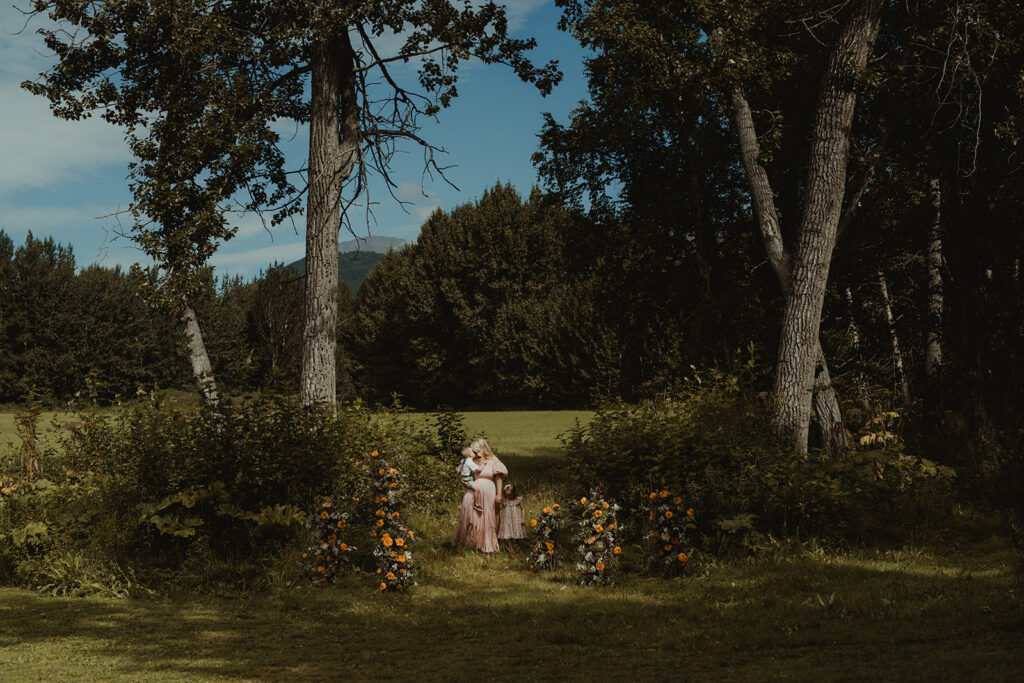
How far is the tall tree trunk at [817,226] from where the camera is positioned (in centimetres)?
1250

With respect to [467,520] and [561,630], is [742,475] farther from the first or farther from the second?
[561,630]

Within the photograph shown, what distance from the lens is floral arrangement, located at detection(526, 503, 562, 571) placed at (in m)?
9.69

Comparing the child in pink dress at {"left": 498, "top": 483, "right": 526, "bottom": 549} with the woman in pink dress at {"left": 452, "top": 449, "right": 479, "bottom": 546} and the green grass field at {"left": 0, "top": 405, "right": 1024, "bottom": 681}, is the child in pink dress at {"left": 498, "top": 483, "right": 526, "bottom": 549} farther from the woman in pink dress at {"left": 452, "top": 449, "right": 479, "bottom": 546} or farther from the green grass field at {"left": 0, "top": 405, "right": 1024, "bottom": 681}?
the green grass field at {"left": 0, "top": 405, "right": 1024, "bottom": 681}

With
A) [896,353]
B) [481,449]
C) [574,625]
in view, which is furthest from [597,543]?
[896,353]

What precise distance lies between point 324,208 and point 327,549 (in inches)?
233

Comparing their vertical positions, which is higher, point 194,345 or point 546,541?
point 194,345

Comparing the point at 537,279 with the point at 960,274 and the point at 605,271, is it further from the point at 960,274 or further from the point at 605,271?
the point at 960,274

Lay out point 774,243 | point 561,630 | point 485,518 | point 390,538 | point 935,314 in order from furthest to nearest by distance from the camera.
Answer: point 935,314
point 774,243
point 485,518
point 390,538
point 561,630

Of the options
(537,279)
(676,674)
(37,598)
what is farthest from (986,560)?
(537,279)

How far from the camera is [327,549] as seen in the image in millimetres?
9250

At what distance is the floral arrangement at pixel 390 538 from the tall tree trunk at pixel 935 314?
10.3 m

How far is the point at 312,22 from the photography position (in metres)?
12.5

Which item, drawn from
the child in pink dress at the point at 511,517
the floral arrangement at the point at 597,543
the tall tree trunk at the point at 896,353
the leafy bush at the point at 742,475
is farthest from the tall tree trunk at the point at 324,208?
the tall tree trunk at the point at 896,353

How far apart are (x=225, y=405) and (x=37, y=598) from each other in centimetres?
279
